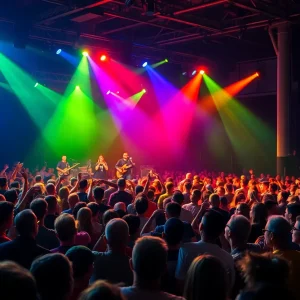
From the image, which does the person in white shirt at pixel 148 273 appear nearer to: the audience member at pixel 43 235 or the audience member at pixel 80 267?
the audience member at pixel 80 267

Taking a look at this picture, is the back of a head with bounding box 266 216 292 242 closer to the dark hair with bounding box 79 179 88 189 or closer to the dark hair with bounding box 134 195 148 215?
the dark hair with bounding box 134 195 148 215

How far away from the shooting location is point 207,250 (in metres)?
3.56

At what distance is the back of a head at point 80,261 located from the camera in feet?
9.26

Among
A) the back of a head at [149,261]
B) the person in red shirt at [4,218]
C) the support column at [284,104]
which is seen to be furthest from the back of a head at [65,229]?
the support column at [284,104]

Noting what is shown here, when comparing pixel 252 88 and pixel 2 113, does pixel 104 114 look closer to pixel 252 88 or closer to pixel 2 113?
pixel 2 113

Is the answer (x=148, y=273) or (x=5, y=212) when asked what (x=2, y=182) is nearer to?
(x=5, y=212)

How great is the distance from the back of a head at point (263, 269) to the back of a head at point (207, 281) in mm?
173

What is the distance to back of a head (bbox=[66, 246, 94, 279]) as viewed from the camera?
282 cm

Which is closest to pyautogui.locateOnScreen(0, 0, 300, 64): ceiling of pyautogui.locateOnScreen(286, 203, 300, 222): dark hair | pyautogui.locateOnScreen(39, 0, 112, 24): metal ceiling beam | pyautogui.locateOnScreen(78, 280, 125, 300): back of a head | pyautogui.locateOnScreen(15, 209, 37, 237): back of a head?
pyautogui.locateOnScreen(39, 0, 112, 24): metal ceiling beam

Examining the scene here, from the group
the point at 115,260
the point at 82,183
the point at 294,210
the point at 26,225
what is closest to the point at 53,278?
the point at 115,260

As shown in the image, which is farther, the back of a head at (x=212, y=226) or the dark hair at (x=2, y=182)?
the dark hair at (x=2, y=182)

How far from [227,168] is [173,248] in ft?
58.3

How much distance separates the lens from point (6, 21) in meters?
12.8

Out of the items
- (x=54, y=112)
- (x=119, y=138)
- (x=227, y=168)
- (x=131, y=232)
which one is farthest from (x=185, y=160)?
(x=131, y=232)
